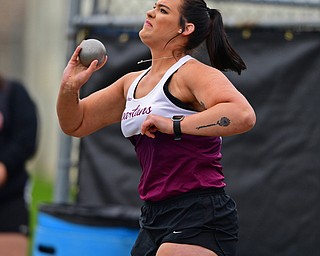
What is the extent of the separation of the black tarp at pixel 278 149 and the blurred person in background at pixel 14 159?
1.31 meters

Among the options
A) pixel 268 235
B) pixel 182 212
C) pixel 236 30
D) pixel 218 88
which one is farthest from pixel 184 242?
pixel 236 30

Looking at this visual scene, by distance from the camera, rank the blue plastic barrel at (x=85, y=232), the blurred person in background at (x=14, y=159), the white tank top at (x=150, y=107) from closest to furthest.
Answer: the white tank top at (x=150, y=107), the blue plastic barrel at (x=85, y=232), the blurred person in background at (x=14, y=159)

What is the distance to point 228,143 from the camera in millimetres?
6438

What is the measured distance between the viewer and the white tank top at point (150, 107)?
453 cm

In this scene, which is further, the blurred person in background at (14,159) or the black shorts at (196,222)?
the blurred person in background at (14,159)

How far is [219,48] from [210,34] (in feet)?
0.26

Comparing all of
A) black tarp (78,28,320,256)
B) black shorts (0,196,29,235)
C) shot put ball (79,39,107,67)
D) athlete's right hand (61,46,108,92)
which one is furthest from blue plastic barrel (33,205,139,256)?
shot put ball (79,39,107,67)

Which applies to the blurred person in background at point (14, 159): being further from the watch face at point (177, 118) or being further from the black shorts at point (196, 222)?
the watch face at point (177, 118)

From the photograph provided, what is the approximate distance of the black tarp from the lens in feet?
20.2

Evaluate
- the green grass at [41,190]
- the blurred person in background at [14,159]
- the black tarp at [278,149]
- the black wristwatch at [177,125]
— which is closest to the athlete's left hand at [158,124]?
the black wristwatch at [177,125]

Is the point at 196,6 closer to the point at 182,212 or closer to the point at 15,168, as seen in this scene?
the point at 182,212

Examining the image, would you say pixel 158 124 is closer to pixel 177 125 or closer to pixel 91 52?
pixel 177 125

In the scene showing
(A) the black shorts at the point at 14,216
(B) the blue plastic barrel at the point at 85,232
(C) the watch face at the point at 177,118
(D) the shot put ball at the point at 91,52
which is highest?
(D) the shot put ball at the point at 91,52

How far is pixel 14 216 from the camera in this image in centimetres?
646
